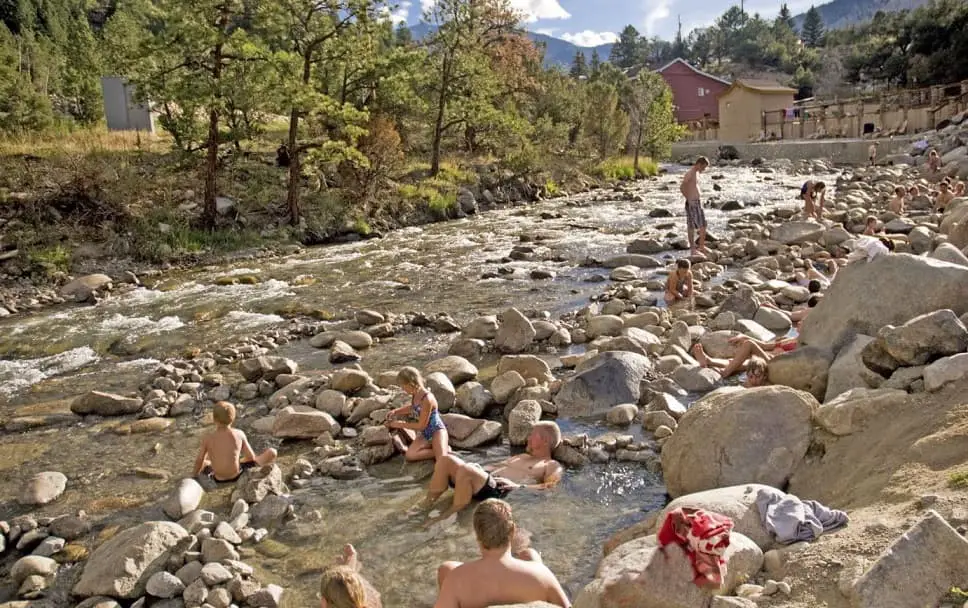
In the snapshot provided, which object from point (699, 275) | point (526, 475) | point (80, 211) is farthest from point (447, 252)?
point (526, 475)

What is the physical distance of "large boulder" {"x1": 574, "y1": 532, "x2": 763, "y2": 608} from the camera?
3377 mm

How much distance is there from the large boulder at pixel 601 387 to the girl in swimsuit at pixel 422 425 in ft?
4.62

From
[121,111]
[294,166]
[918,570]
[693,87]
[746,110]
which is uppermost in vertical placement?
[693,87]

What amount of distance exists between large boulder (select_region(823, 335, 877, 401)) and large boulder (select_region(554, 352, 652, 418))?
1857 mm

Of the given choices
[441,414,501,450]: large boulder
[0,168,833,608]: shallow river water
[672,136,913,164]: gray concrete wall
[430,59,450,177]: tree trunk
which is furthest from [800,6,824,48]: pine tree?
[441,414,501,450]: large boulder

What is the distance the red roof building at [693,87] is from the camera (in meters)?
69.0

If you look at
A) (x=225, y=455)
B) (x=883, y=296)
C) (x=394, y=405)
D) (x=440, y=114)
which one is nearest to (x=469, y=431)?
(x=394, y=405)

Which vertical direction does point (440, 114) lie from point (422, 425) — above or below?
above

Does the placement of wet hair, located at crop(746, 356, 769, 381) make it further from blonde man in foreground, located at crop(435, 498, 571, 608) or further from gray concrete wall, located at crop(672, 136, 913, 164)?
gray concrete wall, located at crop(672, 136, 913, 164)

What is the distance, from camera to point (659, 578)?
3.43 meters

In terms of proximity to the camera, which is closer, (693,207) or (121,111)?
(693,207)

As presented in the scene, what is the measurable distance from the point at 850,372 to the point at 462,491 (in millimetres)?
3392

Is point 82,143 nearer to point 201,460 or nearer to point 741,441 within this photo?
point 201,460

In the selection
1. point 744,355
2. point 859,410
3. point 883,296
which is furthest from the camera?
point 744,355
